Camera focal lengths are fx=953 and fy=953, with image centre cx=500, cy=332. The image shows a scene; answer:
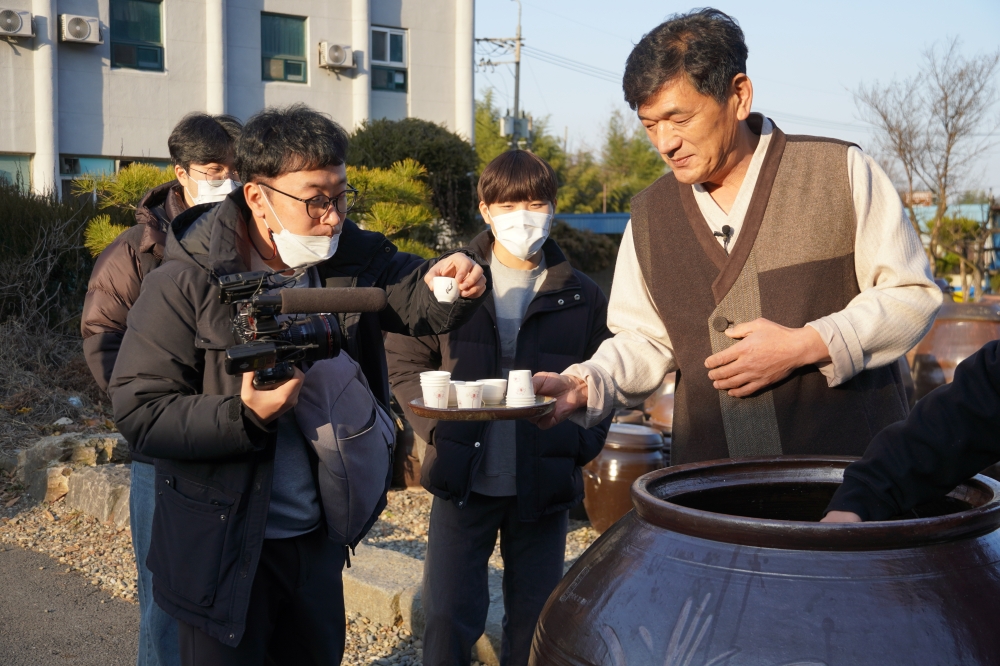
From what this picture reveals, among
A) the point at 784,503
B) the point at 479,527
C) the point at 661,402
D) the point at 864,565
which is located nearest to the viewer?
the point at 864,565

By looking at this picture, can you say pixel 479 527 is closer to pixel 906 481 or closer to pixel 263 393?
pixel 263 393

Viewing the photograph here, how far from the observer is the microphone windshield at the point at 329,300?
7.00ft

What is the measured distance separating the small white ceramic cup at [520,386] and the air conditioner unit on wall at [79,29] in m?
15.5

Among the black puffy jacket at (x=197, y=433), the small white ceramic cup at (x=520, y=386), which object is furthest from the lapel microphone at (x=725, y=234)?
the black puffy jacket at (x=197, y=433)

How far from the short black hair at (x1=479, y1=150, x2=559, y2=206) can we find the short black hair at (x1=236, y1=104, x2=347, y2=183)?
1.10 metres

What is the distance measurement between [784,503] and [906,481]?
21.4 inches

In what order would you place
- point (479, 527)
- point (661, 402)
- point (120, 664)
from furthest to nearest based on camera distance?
1. point (661, 402)
2. point (120, 664)
3. point (479, 527)

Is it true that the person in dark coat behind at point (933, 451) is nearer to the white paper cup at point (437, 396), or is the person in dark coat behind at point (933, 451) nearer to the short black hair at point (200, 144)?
the white paper cup at point (437, 396)

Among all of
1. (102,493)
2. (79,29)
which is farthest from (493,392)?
(79,29)

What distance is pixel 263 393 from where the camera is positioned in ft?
7.43

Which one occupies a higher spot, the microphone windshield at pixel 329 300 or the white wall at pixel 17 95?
the white wall at pixel 17 95

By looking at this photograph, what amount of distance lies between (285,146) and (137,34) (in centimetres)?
1572

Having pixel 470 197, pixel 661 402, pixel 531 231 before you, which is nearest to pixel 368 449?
pixel 531 231

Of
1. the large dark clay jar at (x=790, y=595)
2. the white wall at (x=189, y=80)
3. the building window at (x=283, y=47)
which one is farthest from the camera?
the building window at (x=283, y=47)
